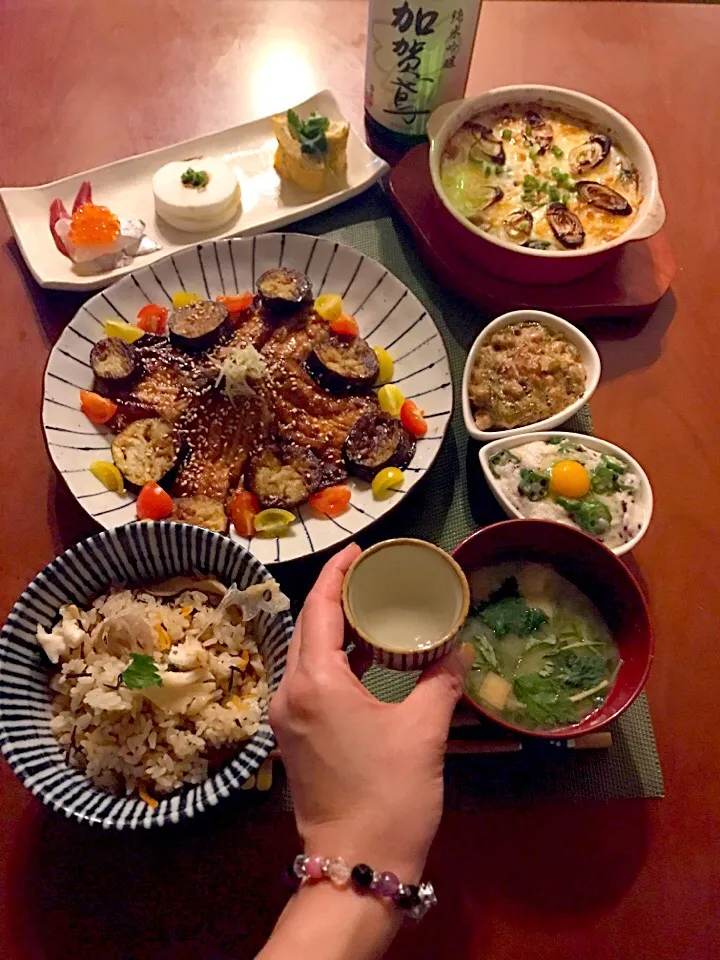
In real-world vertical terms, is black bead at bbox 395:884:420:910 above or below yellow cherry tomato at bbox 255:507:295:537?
above

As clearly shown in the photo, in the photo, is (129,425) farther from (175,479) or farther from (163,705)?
(163,705)

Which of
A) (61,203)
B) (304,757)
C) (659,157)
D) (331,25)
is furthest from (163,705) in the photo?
(331,25)

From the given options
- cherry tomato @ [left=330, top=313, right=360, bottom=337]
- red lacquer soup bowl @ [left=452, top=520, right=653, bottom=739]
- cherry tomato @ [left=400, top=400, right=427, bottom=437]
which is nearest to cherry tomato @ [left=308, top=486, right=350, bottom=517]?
cherry tomato @ [left=400, top=400, right=427, bottom=437]

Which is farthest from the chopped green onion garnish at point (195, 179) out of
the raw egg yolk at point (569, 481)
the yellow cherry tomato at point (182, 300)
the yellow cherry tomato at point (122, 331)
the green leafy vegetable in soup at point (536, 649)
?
the green leafy vegetable in soup at point (536, 649)

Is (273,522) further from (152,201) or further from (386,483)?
(152,201)

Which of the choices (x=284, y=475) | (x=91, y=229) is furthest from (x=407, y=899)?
(x=91, y=229)

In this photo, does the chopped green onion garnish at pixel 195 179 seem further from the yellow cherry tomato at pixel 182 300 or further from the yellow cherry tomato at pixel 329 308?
the yellow cherry tomato at pixel 329 308

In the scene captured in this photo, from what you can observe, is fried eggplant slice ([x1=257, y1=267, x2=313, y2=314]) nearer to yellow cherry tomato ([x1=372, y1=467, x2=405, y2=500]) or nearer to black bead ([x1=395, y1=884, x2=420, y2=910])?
yellow cherry tomato ([x1=372, y1=467, x2=405, y2=500])
